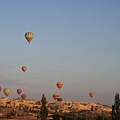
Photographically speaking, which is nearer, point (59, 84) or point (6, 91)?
point (59, 84)

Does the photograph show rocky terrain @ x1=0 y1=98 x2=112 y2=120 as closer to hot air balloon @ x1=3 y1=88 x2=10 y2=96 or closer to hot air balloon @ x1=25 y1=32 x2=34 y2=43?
hot air balloon @ x1=3 y1=88 x2=10 y2=96

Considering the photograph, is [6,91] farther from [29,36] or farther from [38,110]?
[38,110]

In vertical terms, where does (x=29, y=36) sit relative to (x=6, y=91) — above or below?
above

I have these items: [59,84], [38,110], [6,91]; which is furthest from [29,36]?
[38,110]

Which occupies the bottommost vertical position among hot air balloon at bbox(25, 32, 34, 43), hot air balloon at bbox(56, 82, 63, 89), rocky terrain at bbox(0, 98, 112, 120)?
rocky terrain at bbox(0, 98, 112, 120)

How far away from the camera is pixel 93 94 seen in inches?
4080

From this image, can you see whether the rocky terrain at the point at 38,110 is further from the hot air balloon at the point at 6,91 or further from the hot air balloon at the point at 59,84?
the hot air balloon at the point at 59,84

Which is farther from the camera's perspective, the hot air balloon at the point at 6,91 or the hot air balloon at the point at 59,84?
the hot air balloon at the point at 6,91

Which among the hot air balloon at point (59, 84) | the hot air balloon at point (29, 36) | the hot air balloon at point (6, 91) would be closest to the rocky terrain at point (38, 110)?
the hot air balloon at point (6, 91)

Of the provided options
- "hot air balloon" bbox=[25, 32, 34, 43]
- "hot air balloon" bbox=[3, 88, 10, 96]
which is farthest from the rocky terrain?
"hot air balloon" bbox=[25, 32, 34, 43]

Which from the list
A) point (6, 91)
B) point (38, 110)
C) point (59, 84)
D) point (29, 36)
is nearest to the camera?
point (29, 36)

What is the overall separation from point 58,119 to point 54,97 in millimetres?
16310

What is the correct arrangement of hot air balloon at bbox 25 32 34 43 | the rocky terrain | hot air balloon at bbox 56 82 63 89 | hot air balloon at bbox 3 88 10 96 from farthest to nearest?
the rocky terrain
hot air balloon at bbox 3 88 10 96
hot air balloon at bbox 56 82 63 89
hot air balloon at bbox 25 32 34 43

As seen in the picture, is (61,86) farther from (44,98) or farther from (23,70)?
(44,98)
